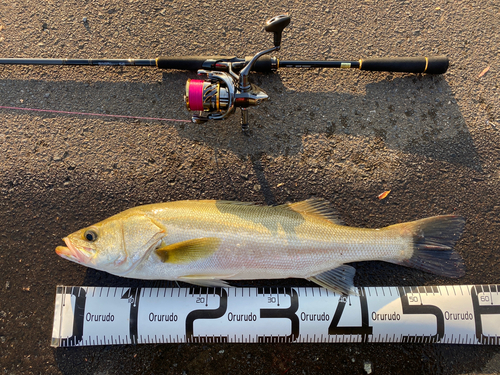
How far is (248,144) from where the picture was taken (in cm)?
249

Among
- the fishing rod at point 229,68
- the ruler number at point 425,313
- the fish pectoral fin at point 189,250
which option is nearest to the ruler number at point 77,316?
the fish pectoral fin at point 189,250

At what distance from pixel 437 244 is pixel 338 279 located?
2.80ft

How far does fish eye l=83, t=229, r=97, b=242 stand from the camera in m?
2.02

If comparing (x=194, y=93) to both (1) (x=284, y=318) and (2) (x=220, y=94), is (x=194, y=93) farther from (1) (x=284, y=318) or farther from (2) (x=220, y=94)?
(1) (x=284, y=318)

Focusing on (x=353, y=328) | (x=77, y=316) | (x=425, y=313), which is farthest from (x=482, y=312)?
(x=77, y=316)

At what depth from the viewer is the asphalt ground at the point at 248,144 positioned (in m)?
2.25

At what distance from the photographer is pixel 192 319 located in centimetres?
215

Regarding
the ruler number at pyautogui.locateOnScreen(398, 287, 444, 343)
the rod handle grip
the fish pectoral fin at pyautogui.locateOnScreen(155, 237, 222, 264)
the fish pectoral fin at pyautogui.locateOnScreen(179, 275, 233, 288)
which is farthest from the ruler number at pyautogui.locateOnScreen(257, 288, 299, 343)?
the rod handle grip

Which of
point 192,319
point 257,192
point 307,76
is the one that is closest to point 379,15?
point 307,76

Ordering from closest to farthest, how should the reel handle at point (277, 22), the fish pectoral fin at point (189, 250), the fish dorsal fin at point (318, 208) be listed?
the reel handle at point (277, 22) < the fish pectoral fin at point (189, 250) < the fish dorsal fin at point (318, 208)

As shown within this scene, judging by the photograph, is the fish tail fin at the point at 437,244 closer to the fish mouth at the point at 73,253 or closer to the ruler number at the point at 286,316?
the ruler number at the point at 286,316

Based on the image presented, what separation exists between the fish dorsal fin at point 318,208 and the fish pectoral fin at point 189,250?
701mm

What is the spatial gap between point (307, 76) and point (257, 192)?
122cm

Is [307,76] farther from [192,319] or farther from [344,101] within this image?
[192,319]
